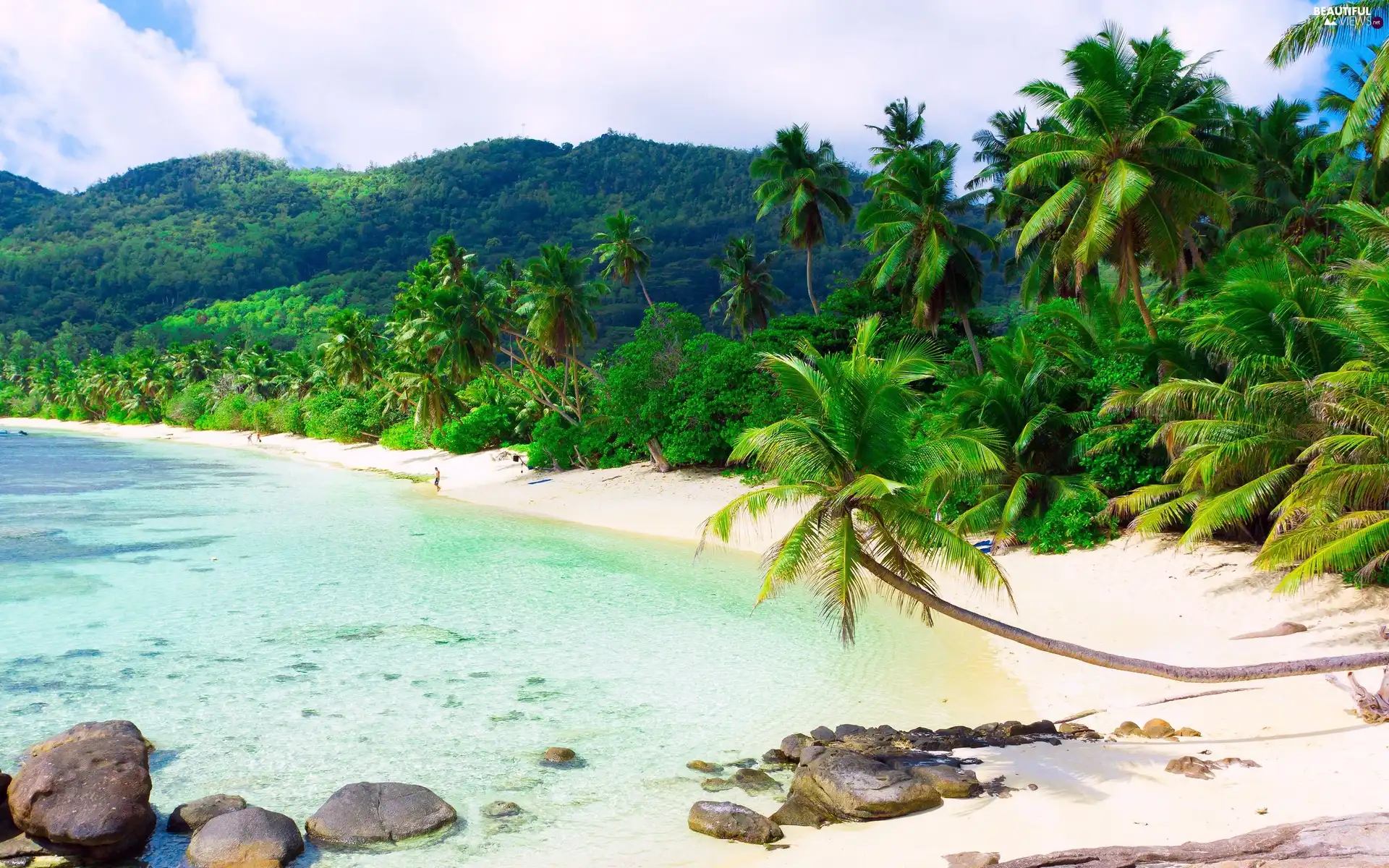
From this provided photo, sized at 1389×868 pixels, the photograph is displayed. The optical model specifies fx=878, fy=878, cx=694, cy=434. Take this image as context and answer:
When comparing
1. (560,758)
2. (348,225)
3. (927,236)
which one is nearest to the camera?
(560,758)

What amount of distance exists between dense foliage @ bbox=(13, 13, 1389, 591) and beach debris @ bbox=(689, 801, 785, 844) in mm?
2331

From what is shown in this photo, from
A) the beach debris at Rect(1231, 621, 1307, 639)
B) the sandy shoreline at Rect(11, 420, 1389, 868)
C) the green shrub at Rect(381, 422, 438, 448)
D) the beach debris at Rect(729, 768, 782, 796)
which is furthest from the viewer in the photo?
the green shrub at Rect(381, 422, 438, 448)

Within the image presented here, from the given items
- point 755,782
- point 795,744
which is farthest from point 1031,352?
point 755,782

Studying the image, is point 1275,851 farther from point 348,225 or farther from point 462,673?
point 348,225

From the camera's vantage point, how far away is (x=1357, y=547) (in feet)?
37.0

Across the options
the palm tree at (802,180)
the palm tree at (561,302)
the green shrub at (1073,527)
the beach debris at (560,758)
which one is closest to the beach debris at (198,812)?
the beach debris at (560,758)

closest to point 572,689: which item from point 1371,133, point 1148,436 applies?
point 1148,436

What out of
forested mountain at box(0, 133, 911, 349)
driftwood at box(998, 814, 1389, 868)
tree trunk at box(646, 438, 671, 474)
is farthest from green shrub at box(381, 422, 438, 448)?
driftwood at box(998, 814, 1389, 868)

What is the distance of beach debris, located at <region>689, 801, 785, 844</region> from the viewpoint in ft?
28.0

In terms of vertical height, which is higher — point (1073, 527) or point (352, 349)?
point (352, 349)

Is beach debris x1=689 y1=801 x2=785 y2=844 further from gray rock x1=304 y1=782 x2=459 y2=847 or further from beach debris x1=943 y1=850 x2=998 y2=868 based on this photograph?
gray rock x1=304 y1=782 x2=459 y2=847

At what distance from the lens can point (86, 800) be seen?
8.61m

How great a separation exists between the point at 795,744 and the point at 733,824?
2.40 meters

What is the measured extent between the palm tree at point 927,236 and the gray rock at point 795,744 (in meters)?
21.6
